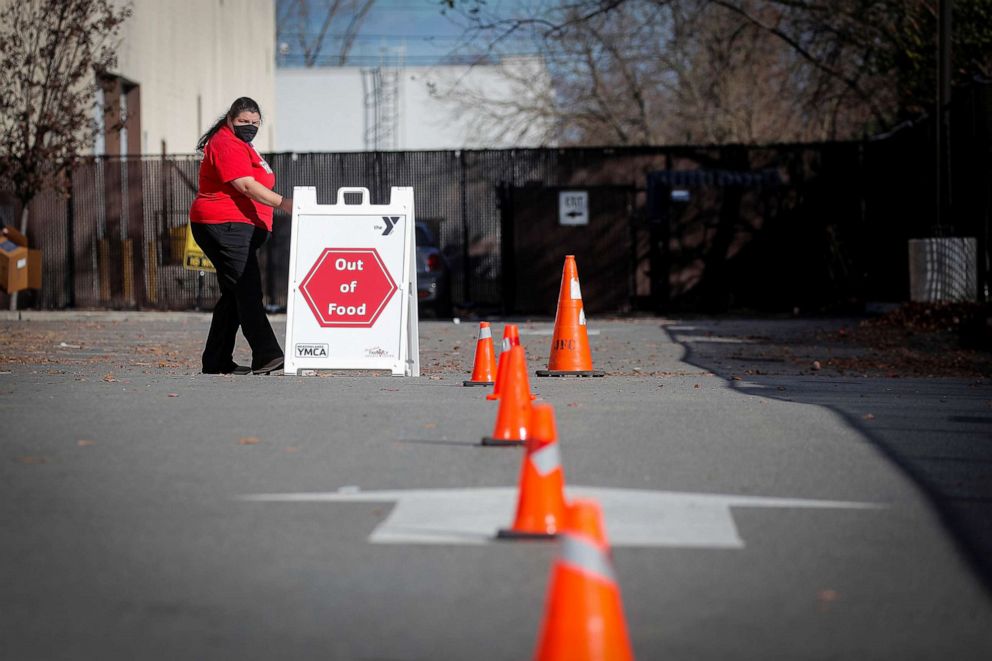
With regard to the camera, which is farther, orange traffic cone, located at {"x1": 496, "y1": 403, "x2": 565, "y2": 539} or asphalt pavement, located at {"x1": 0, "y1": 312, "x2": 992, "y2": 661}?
orange traffic cone, located at {"x1": 496, "y1": 403, "x2": 565, "y2": 539}

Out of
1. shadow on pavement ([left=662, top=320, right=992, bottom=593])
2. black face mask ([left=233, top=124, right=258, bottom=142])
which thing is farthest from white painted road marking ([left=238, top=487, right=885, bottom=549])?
black face mask ([left=233, top=124, right=258, bottom=142])

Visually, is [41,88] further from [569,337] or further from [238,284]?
[569,337]

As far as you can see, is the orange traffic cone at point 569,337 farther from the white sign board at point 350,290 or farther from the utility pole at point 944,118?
the utility pole at point 944,118

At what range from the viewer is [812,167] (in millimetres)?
26578

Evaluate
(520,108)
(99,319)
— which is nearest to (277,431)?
(99,319)

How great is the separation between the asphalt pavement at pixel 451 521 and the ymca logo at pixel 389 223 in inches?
50.6

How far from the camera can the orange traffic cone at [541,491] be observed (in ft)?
17.6

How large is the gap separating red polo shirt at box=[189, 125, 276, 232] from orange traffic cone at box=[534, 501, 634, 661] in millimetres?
8282

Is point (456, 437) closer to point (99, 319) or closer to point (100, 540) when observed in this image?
point (100, 540)

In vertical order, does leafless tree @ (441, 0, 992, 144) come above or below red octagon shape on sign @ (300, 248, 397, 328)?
above

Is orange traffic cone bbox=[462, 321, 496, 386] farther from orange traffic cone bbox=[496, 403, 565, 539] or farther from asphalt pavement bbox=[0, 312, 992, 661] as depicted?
orange traffic cone bbox=[496, 403, 565, 539]

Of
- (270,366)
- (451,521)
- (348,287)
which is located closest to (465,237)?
(270,366)

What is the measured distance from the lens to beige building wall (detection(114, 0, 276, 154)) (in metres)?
30.8

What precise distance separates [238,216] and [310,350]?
3.91 ft
